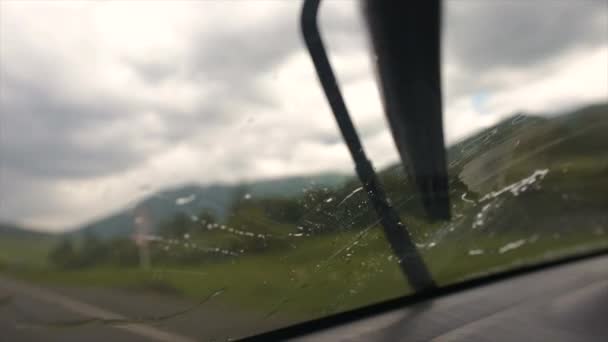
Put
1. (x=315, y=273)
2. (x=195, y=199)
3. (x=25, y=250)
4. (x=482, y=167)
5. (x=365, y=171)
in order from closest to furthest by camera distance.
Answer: (x=25, y=250), (x=195, y=199), (x=315, y=273), (x=365, y=171), (x=482, y=167)

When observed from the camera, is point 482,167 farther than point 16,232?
Yes

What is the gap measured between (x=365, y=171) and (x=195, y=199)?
1450 millimetres

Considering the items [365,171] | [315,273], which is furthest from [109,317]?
[365,171]

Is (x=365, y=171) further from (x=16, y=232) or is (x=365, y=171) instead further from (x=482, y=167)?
(x=16, y=232)

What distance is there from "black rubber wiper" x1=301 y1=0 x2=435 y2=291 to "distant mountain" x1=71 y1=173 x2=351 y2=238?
429mm

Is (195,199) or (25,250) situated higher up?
(195,199)

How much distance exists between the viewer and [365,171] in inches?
187

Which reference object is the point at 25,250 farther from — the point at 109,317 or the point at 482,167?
the point at 482,167

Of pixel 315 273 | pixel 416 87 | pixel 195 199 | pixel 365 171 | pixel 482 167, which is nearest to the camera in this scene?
pixel 195 199

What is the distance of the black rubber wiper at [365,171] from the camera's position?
4344 millimetres

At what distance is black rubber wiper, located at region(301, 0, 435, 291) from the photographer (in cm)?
434

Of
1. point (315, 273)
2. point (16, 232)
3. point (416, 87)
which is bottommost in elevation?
point (315, 273)

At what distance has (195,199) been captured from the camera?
3.84m

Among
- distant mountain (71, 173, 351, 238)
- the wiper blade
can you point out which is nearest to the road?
distant mountain (71, 173, 351, 238)
